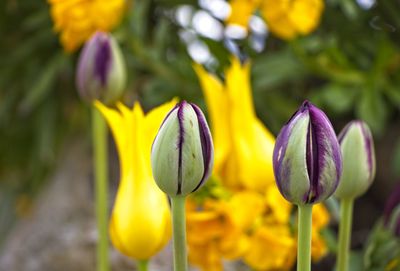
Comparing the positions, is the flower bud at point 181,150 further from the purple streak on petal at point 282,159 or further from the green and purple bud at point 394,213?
the green and purple bud at point 394,213

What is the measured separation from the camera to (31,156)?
139 centimetres

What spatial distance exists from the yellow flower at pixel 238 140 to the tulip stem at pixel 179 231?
0.21m

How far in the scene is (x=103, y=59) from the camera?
2.06ft

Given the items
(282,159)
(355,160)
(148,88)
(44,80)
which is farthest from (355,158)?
(44,80)

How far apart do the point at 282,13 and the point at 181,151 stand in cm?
36

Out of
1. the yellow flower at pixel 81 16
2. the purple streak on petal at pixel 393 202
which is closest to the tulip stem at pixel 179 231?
the purple streak on petal at pixel 393 202

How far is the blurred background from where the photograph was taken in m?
1.00

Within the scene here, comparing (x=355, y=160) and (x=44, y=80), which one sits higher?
(x=44, y=80)

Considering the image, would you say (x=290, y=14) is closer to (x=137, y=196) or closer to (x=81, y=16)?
(x=81, y=16)

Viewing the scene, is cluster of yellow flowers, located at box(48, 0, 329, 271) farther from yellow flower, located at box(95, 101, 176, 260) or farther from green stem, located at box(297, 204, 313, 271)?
green stem, located at box(297, 204, 313, 271)

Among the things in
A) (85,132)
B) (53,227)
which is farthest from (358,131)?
(85,132)

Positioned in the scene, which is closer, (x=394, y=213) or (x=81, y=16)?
(x=394, y=213)

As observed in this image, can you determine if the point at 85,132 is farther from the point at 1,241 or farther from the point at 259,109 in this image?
the point at 259,109

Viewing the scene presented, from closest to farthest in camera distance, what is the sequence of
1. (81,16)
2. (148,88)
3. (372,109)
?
(81,16)
(372,109)
(148,88)
